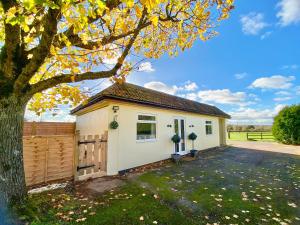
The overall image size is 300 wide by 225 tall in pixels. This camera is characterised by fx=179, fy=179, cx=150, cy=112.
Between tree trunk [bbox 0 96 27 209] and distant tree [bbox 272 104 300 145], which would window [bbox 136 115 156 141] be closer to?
tree trunk [bbox 0 96 27 209]

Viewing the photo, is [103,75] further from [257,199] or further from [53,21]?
[257,199]

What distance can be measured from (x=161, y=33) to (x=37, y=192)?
21.6 feet

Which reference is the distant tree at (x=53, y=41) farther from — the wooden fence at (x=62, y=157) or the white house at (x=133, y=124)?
the white house at (x=133, y=124)

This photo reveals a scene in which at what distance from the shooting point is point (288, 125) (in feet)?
63.3

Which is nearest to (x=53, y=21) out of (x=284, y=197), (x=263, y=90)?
(x=284, y=197)

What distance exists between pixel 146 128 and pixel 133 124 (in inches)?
43.4

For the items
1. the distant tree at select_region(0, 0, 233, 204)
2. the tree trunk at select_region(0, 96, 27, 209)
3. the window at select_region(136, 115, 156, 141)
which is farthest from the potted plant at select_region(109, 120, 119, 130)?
the tree trunk at select_region(0, 96, 27, 209)

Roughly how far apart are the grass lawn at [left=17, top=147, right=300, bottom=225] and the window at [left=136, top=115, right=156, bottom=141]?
8.35 ft

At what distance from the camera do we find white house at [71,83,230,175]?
307 inches

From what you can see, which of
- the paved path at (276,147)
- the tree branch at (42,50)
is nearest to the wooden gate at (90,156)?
the tree branch at (42,50)

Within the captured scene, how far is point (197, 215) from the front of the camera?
4035mm

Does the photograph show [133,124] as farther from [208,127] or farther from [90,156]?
[208,127]

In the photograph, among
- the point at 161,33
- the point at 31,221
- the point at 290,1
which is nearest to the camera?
the point at 31,221

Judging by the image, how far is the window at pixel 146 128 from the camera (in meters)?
9.09
